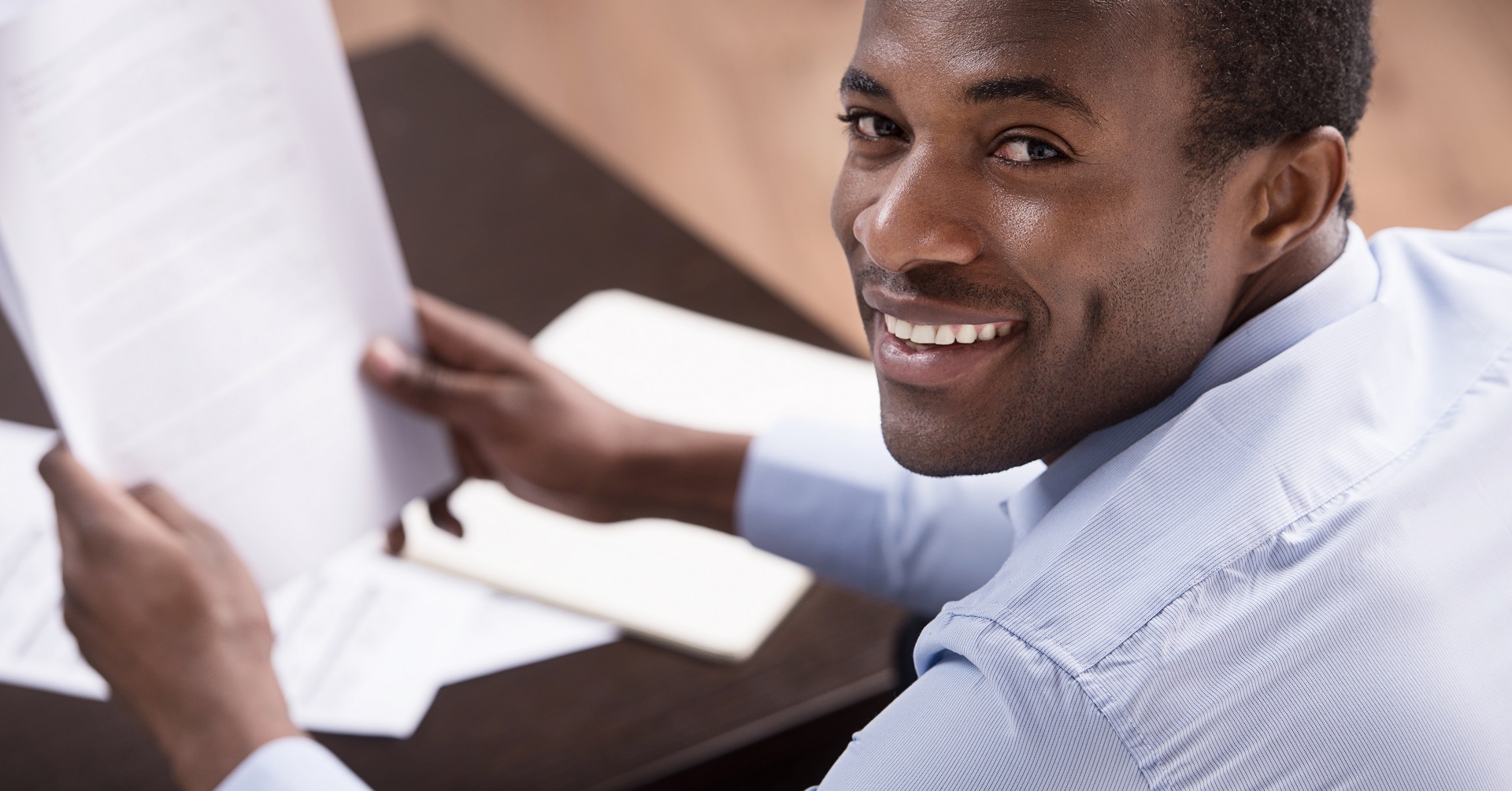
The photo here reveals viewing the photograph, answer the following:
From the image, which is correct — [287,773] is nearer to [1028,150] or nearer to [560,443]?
[560,443]

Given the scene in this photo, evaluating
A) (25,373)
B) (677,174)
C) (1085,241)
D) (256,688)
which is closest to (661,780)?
(256,688)

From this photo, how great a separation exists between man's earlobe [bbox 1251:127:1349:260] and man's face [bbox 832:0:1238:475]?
0.03 metres

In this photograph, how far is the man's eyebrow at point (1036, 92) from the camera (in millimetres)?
675

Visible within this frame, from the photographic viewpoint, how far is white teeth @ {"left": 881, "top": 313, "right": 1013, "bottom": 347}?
0.76 m

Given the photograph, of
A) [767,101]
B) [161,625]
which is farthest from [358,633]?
[767,101]

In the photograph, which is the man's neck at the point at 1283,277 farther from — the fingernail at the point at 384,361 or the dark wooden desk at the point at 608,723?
the fingernail at the point at 384,361

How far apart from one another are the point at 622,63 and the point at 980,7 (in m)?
2.68

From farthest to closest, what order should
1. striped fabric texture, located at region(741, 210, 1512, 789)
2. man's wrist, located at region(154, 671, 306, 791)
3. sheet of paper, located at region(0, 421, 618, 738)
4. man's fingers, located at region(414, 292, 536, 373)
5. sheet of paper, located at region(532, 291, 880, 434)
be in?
sheet of paper, located at region(532, 291, 880, 434)
man's fingers, located at region(414, 292, 536, 373)
sheet of paper, located at region(0, 421, 618, 738)
man's wrist, located at region(154, 671, 306, 791)
striped fabric texture, located at region(741, 210, 1512, 789)

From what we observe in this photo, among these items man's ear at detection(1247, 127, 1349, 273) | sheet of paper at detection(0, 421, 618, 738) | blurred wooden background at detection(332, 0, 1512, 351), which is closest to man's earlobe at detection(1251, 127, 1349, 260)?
man's ear at detection(1247, 127, 1349, 273)

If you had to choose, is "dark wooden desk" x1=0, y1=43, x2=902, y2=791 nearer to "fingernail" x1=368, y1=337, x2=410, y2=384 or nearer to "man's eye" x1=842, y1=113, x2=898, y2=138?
"fingernail" x1=368, y1=337, x2=410, y2=384

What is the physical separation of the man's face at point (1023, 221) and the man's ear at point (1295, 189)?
0.10ft

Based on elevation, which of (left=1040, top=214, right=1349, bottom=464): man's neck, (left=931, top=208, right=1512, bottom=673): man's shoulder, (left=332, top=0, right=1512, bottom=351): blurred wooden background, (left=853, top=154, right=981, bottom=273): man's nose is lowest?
(left=332, top=0, right=1512, bottom=351): blurred wooden background

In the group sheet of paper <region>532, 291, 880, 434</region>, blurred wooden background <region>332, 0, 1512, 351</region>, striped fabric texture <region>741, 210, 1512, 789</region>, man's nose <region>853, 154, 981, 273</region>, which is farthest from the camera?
blurred wooden background <region>332, 0, 1512, 351</region>

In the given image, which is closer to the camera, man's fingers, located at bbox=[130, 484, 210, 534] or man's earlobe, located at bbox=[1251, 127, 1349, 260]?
man's earlobe, located at bbox=[1251, 127, 1349, 260]
